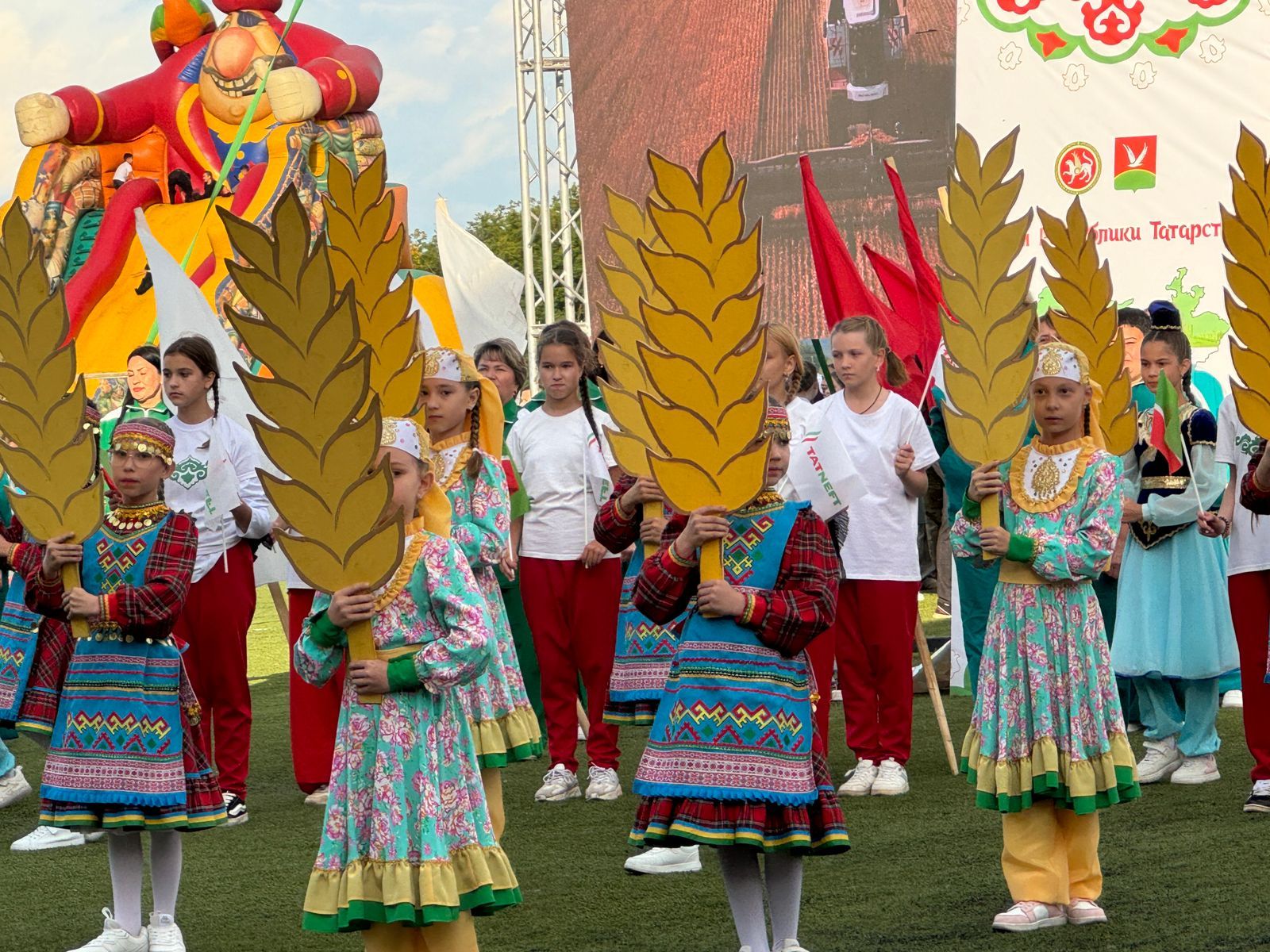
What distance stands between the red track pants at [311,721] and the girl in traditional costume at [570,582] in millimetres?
838

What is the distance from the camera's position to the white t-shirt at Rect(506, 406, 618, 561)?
6.68 m

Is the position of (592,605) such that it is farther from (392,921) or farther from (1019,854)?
(392,921)

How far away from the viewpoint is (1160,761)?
21.6ft

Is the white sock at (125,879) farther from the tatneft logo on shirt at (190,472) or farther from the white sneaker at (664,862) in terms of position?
the tatneft logo on shirt at (190,472)

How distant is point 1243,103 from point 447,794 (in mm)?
9678

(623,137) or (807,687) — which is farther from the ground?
(623,137)

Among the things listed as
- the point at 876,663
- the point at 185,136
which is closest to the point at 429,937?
the point at 876,663

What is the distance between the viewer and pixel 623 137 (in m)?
15.4

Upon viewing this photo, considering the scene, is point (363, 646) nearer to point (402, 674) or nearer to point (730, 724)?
point (402, 674)

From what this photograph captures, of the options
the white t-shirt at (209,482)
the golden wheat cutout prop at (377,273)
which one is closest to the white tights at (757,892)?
the golden wheat cutout prop at (377,273)

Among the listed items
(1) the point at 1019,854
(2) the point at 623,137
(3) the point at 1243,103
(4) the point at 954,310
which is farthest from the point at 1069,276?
(2) the point at 623,137

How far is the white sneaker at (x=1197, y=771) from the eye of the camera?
21.1ft

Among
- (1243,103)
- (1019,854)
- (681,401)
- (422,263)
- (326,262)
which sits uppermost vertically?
(422,263)

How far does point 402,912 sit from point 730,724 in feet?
2.80
